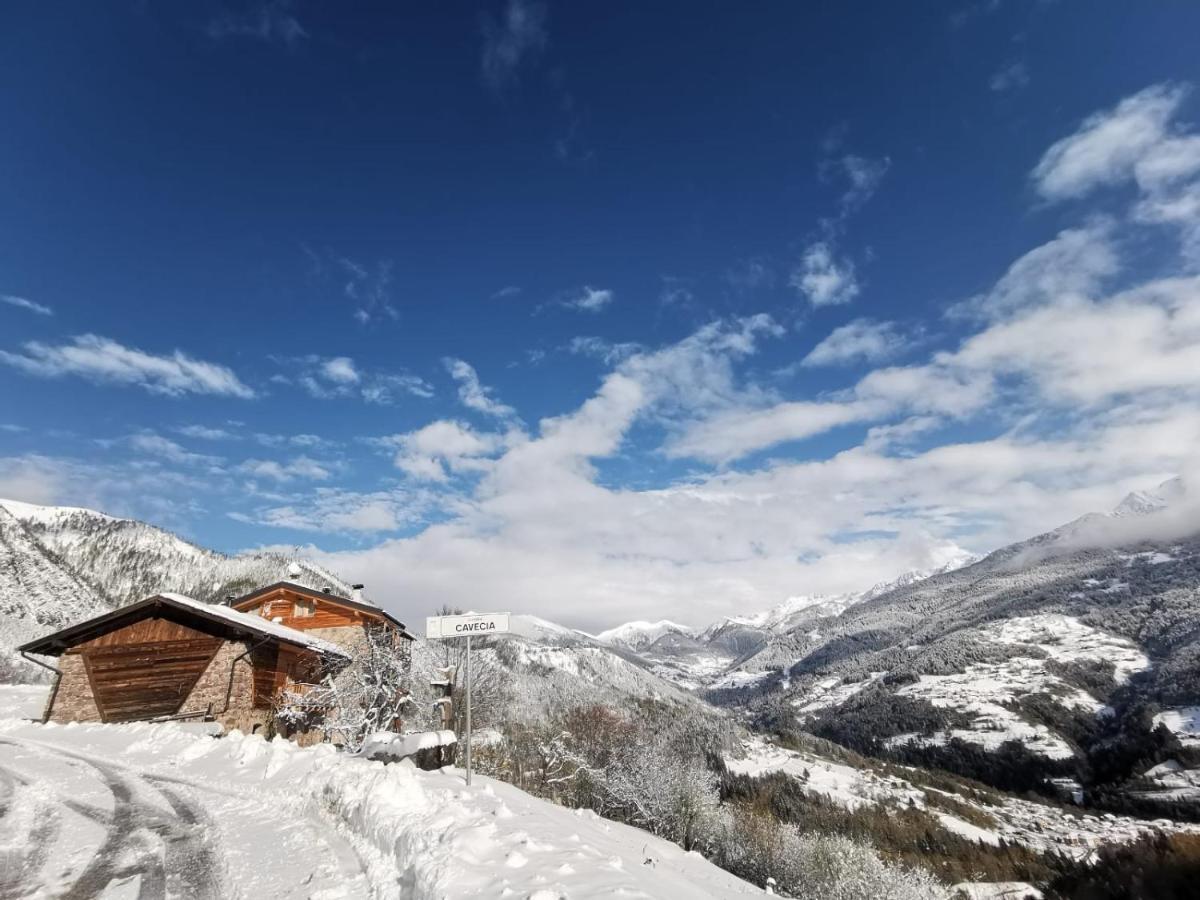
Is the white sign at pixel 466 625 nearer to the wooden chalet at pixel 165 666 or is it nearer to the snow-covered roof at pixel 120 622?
the wooden chalet at pixel 165 666

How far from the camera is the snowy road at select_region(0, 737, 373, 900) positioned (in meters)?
6.95

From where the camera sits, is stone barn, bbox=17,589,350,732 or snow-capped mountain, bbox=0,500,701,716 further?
snow-capped mountain, bbox=0,500,701,716

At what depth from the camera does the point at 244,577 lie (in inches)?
7106

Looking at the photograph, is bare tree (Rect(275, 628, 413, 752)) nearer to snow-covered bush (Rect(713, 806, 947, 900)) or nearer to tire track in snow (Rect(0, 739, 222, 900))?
tire track in snow (Rect(0, 739, 222, 900))

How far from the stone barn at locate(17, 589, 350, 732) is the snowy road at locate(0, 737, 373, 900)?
12.4 meters

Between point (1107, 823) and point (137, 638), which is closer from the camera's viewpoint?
point (137, 638)

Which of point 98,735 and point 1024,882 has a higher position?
point 98,735

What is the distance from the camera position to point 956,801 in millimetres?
136625

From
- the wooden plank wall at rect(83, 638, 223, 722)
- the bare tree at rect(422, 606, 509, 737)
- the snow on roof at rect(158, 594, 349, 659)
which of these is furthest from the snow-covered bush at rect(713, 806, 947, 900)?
the wooden plank wall at rect(83, 638, 223, 722)

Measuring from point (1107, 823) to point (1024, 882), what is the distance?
93.6 metres

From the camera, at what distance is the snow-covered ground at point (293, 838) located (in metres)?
6.84

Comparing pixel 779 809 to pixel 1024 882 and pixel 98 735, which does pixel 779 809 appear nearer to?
pixel 1024 882

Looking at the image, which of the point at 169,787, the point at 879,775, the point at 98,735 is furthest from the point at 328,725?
the point at 879,775

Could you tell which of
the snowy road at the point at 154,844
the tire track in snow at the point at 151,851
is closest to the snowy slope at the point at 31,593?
the snowy road at the point at 154,844
